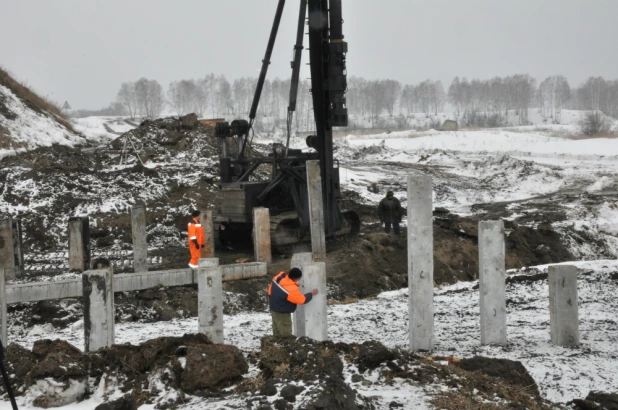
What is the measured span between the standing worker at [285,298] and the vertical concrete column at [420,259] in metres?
1.16

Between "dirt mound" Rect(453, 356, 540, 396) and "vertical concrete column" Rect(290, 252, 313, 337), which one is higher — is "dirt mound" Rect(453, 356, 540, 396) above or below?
below

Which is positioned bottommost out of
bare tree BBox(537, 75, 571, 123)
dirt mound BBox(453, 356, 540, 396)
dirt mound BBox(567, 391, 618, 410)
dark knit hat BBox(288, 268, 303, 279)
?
dirt mound BBox(567, 391, 618, 410)

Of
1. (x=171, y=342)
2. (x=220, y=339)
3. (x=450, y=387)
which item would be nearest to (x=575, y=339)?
(x=450, y=387)

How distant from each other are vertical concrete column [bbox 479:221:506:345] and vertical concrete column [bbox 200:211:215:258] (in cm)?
887

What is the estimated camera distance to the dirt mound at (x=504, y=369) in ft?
24.0

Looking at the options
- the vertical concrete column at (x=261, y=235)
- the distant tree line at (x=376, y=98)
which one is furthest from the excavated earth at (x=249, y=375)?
the distant tree line at (x=376, y=98)

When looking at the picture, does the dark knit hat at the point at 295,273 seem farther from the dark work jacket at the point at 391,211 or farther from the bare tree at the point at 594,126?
the bare tree at the point at 594,126

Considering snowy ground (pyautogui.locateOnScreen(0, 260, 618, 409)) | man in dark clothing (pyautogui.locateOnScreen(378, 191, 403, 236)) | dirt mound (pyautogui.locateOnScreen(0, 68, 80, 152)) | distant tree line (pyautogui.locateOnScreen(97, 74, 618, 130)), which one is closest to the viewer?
snowy ground (pyautogui.locateOnScreen(0, 260, 618, 409))

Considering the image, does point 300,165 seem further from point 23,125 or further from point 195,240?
point 23,125

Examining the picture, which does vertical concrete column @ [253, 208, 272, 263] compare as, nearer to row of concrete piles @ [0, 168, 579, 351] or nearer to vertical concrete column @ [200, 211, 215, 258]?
vertical concrete column @ [200, 211, 215, 258]

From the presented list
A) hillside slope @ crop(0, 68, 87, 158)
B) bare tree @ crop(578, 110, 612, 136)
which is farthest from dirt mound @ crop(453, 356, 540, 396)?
bare tree @ crop(578, 110, 612, 136)

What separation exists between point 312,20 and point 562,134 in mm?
61287

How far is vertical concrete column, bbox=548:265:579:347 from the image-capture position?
9227mm

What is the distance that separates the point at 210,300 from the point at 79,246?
7056 millimetres
